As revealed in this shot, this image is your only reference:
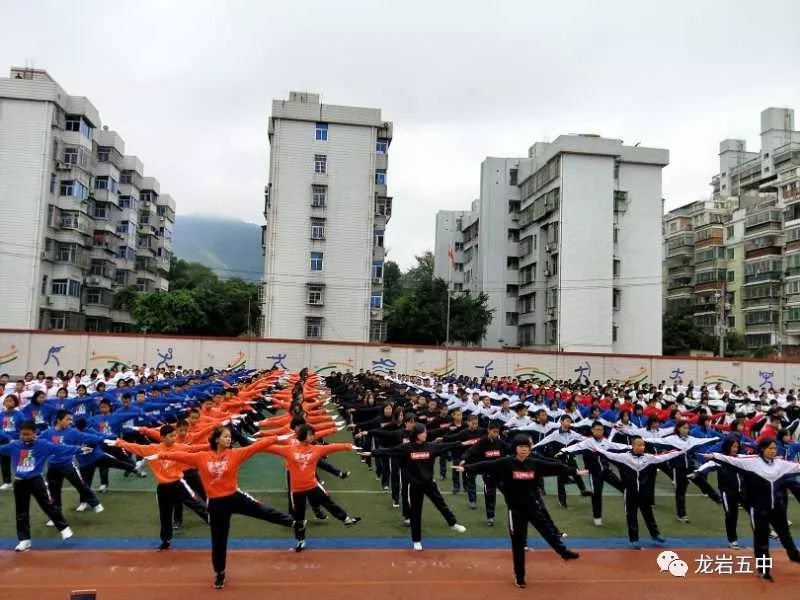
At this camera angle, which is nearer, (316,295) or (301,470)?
(301,470)

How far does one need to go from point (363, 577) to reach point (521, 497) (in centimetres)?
199

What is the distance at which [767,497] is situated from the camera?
7703 millimetres

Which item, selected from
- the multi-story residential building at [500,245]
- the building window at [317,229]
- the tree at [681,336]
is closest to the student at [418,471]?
the building window at [317,229]

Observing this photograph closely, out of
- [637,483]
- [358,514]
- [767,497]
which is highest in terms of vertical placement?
[767,497]

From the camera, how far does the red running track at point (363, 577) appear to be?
6.95 m

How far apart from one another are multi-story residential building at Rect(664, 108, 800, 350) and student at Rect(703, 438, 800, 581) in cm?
4486

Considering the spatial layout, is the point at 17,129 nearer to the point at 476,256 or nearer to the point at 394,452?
the point at 476,256

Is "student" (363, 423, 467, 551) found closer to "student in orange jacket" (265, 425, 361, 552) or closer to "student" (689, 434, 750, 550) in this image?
"student in orange jacket" (265, 425, 361, 552)

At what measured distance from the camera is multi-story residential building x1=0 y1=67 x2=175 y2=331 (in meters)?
39.8

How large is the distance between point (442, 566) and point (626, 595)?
2.07 metres

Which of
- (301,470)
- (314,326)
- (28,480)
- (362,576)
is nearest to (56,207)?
(314,326)

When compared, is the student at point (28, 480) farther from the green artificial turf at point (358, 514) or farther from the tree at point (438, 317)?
the tree at point (438, 317)

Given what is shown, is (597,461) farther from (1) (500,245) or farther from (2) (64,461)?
(1) (500,245)

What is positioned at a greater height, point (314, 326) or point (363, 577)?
point (314, 326)
